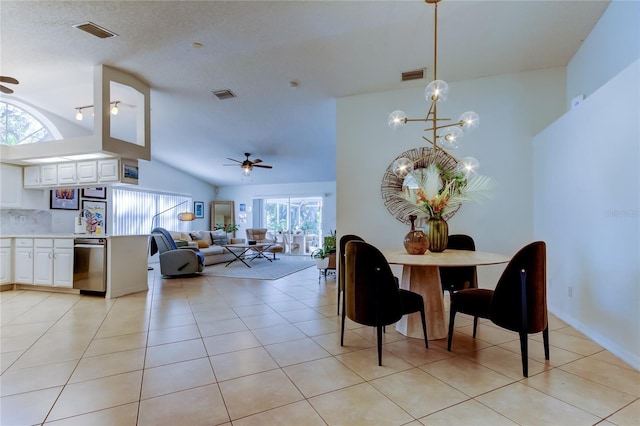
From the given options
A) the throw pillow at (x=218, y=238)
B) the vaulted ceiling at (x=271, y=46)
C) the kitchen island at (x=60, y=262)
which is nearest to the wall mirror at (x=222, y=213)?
the throw pillow at (x=218, y=238)

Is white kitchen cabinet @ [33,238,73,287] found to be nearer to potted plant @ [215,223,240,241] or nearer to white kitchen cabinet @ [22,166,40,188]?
white kitchen cabinet @ [22,166,40,188]

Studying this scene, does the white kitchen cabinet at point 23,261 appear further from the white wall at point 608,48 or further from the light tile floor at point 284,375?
the white wall at point 608,48

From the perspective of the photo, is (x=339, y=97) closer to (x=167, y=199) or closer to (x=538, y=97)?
(x=538, y=97)

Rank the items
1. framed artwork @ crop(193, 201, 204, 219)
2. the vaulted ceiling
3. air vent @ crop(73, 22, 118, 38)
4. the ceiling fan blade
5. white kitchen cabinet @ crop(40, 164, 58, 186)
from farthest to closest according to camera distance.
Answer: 1. framed artwork @ crop(193, 201, 204, 219)
2. white kitchen cabinet @ crop(40, 164, 58, 186)
3. the ceiling fan blade
4. air vent @ crop(73, 22, 118, 38)
5. the vaulted ceiling

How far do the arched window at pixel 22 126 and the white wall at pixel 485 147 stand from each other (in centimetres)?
565

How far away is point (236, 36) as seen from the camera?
127 inches

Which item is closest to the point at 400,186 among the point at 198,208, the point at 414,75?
the point at 414,75

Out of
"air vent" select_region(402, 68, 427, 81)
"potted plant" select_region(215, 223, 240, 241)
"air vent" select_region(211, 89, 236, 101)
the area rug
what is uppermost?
"air vent" select_region(211, 89, 236, 101)

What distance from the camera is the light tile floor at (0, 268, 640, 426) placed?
1594 mm

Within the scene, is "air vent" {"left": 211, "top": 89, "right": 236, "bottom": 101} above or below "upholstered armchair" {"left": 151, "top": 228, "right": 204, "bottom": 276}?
above

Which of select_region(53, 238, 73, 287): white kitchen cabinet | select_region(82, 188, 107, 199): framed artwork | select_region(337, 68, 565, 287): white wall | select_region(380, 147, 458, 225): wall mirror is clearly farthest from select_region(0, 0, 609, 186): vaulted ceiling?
select_region(53, 238, 73, 287): white kitchen cabinet

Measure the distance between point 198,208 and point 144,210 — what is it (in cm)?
196

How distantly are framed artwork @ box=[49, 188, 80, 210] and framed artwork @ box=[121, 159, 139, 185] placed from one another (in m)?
1.94

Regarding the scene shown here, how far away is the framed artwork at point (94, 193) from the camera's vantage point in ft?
19.9
